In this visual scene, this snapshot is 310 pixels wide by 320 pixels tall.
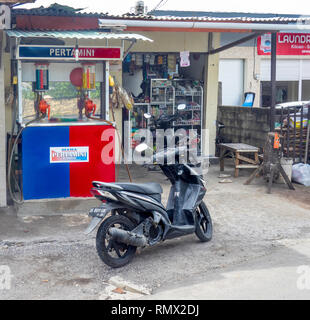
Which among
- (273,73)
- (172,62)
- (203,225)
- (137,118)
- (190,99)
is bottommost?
(203,225)

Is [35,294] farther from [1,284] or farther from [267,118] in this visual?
[267,118]

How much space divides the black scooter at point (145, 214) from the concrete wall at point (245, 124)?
214 inches

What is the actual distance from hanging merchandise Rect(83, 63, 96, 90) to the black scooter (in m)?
2.37

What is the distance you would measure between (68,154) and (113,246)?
2624 millimetres

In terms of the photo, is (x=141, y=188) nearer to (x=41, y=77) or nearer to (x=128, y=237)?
(x=128, y=237)

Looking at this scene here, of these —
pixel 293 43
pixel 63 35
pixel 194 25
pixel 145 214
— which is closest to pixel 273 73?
pixel 194 25

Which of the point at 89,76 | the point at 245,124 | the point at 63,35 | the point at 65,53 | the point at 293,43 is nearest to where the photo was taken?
the point at 63,35

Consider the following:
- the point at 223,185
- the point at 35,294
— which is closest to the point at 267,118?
the point at 223,185

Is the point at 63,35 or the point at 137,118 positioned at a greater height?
the point at 63,35

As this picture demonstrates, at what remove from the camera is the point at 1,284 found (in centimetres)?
520

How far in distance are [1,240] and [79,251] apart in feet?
3.60

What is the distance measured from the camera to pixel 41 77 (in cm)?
789

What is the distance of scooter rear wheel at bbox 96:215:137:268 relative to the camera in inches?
216

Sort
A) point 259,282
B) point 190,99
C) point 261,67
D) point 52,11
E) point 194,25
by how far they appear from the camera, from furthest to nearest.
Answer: point 261,67 → point 190,99 → point 194,25 → point 52,11 → point 259,282
